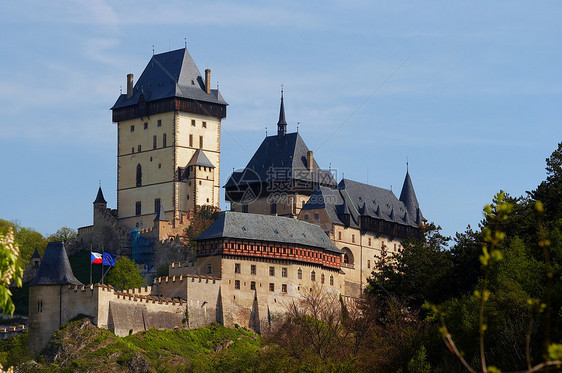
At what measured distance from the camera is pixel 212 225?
299 ft

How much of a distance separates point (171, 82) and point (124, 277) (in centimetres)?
2642

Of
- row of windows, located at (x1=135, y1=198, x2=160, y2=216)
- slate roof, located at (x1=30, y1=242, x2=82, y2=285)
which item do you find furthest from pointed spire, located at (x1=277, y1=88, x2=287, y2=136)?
slate roof, located at (x1=30, y1=242, x2=82, y2=285)

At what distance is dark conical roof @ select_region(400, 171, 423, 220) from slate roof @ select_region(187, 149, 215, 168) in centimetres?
2088

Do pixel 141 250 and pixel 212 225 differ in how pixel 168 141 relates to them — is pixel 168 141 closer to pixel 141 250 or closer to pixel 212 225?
pixel 141 250

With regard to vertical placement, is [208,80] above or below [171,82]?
A: above

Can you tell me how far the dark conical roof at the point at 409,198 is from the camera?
116m

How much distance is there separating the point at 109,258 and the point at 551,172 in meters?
35.8

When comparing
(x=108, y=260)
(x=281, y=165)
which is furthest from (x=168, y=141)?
(x=108, y=260)

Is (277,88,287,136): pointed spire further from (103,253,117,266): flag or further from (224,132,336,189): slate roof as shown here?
(103,253,117,266): flag

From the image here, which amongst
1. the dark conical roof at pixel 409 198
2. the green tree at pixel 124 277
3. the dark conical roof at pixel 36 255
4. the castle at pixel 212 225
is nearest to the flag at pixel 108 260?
the green tree at pixel 124 277

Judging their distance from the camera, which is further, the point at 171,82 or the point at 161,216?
the point at 171,82

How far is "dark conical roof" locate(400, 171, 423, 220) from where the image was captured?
115688 millimetres

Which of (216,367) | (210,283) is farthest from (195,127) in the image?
(216,367)

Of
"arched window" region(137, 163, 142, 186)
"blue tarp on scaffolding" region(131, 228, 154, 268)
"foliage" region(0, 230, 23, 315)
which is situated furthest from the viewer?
"arched window" region(137, 163, 142, 186)
